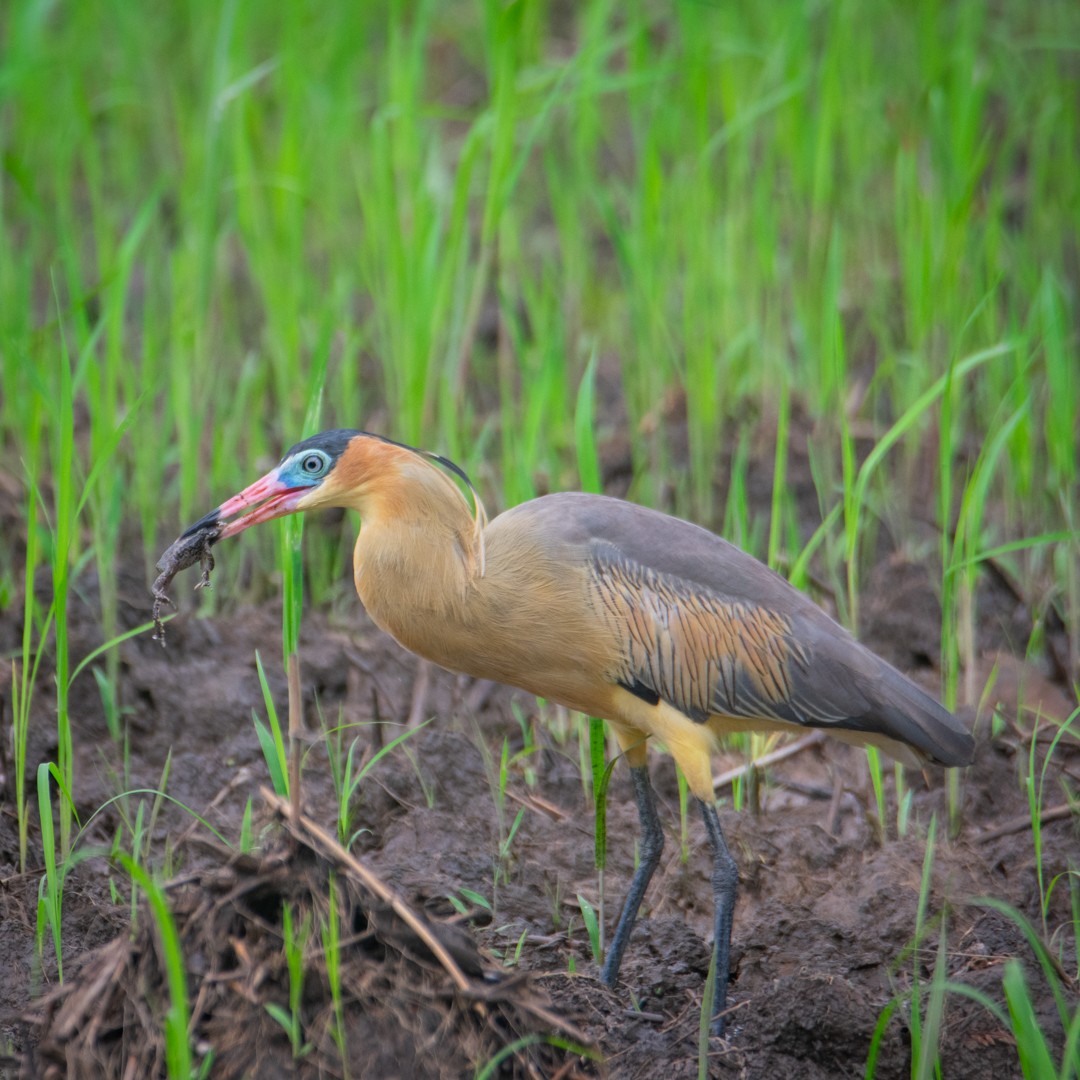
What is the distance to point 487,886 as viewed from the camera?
11.9ft

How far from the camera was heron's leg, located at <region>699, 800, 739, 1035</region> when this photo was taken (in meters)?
3.29

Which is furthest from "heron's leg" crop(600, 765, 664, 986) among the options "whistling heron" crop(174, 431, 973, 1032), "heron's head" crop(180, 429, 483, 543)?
"heron's head" crop(180, 429, 483, 543)

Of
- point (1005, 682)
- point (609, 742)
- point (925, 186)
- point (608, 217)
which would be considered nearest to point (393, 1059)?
point (609, 742)

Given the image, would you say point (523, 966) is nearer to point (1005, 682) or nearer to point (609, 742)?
point (609, 742)

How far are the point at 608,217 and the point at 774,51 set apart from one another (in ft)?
4.25

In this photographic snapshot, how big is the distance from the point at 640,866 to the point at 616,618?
2.11ft

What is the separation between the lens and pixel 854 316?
6527mm

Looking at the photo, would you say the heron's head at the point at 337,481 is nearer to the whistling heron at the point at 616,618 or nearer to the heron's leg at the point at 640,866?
the whistling heron at the point at 616,618

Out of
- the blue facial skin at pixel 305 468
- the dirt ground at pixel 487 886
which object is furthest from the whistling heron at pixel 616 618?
the dirt ground at pixel 487 886

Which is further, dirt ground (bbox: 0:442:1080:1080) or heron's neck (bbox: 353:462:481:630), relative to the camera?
heron's neck (bbox: 353:462:481:630)

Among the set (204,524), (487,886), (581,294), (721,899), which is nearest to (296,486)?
(204,524)

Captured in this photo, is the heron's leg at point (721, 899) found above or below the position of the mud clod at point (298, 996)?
below

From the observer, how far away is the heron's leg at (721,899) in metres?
3.29

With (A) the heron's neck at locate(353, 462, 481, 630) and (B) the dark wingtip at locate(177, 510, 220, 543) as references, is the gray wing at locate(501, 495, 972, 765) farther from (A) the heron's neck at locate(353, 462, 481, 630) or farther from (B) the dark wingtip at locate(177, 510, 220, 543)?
(B) the dark wingtip at locate(177, 510, 220, 543)
